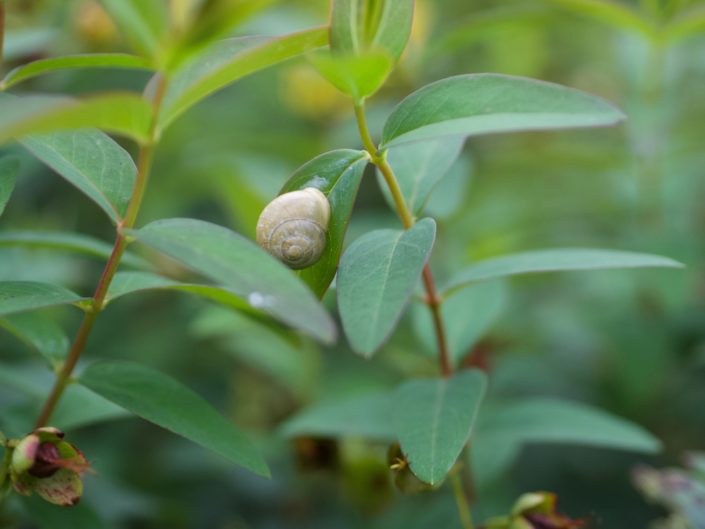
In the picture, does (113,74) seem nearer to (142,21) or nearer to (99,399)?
(99,399)

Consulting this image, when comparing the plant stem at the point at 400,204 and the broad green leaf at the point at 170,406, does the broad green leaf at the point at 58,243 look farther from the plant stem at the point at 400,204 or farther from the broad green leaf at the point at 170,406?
the plant stem at the point at 400,204

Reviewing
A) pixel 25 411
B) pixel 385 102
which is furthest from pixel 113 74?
pixel 25 411

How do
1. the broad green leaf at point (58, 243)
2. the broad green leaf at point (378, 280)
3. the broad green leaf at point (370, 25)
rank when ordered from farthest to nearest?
1. the broad green leaf at point (58, 243)
2. the broad green leaf at point (370, 25)
3. the broad green leaf at point (378, 280)

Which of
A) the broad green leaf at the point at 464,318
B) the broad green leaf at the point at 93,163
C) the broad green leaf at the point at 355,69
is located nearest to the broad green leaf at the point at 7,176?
the broad green leaf at the point at 93,163

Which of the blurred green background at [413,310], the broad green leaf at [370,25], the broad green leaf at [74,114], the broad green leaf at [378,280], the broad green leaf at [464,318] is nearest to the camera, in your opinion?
the broad green leaf at [74,114]

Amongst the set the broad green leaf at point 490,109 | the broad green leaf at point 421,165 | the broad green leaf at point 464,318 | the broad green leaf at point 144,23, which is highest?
the broad green leaf at point 144,23

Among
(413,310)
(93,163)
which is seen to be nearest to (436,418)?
(93,163)

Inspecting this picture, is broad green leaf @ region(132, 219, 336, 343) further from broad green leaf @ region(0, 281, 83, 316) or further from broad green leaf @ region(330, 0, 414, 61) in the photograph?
broad green leaf @ region(330, 0, 414, 61)
